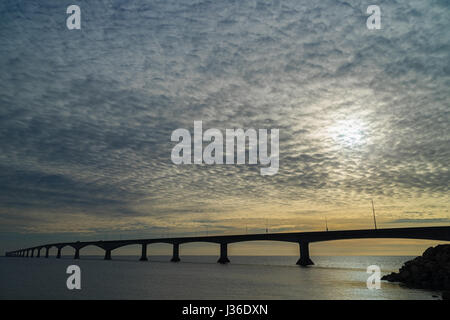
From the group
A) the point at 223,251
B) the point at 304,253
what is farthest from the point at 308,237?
the point at 223,251

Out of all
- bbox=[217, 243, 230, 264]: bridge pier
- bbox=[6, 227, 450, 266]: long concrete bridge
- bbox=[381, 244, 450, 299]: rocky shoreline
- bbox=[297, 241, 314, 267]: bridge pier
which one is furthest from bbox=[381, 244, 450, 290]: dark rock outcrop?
bbox=[217, 243, 230, 264]: bridge pier

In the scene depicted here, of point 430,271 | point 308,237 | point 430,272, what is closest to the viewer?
point 430,272

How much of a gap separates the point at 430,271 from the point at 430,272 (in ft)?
0.60

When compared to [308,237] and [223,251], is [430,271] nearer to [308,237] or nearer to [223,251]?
[308,237]

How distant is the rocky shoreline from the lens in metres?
44.4

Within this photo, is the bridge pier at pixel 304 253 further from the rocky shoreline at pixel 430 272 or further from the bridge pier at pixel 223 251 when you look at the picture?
the rocky shoreline at pixel 430 272

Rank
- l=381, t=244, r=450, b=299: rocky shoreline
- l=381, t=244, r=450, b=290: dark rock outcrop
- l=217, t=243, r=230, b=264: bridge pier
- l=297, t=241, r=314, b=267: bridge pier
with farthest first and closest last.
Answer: l=217, t=243, r=230, b=264: bridge pier < l=297, t=241, r=314, b=267: bridge pier < l=381, t=244, r=450, b=290: dark rock outcrop < l=381, t=244, r=450, b=299: rocky shoreline

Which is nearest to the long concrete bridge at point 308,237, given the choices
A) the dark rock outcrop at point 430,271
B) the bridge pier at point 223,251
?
the bridge pier at point 223,251

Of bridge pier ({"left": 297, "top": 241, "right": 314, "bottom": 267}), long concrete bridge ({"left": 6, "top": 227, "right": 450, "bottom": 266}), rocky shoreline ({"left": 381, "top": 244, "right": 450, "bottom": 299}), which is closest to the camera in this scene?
rocky shoreline ({"left": 381, "top": 244, "right": 450, "bottom": 299})

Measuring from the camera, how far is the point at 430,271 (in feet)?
155

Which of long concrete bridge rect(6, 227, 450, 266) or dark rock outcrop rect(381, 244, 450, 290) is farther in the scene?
long concrete bridge rect(6, 227, 450, 266)

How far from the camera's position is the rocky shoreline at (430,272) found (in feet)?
146

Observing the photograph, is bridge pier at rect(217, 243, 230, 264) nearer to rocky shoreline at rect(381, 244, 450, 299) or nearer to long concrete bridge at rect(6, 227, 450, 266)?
long concrete bridge at rect(6, 227, 450, 266)
